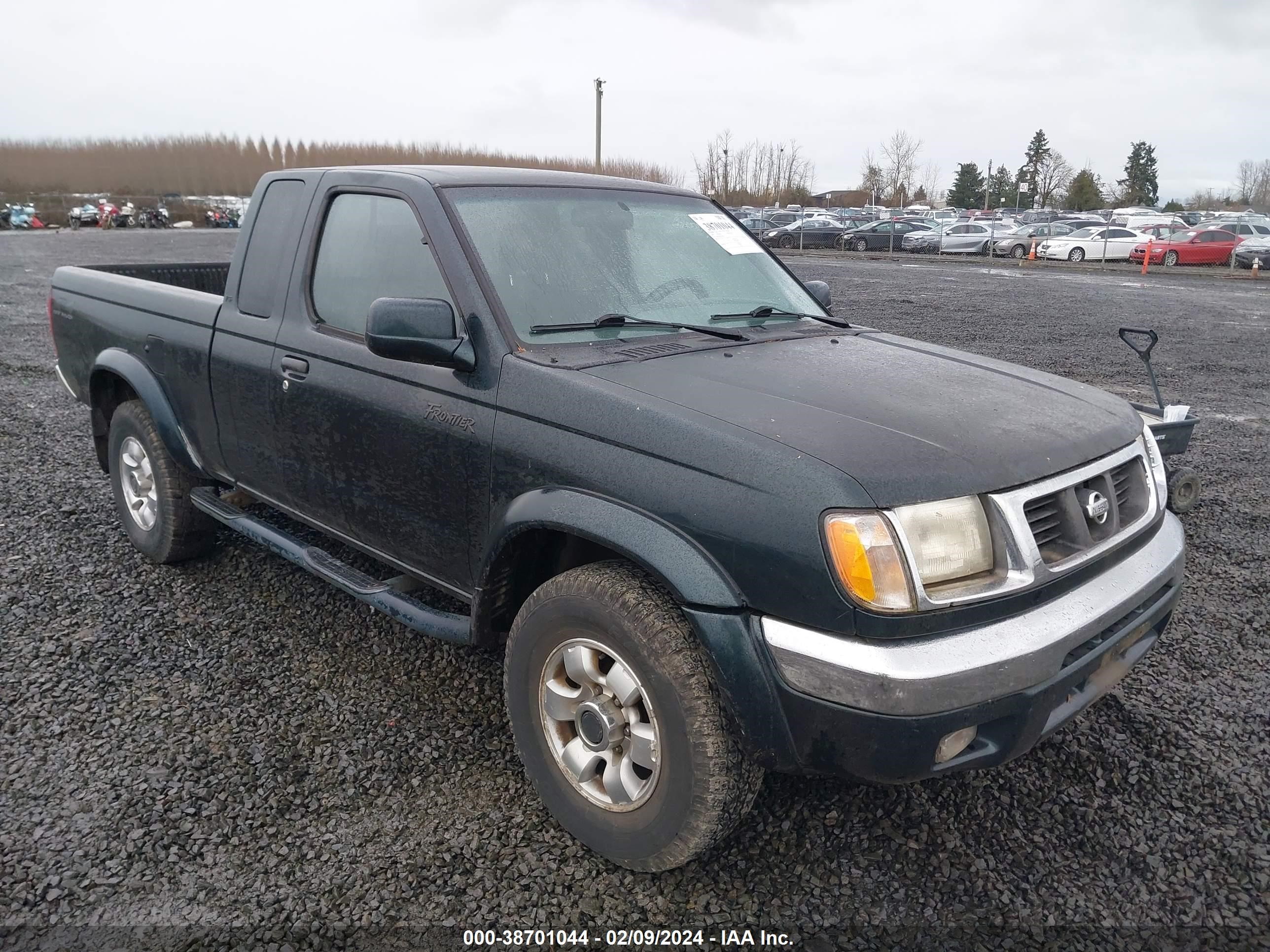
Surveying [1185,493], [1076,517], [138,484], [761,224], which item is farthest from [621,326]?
[761,224]

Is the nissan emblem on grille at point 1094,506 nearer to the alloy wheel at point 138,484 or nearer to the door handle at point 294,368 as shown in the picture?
the door handle at point 294,368

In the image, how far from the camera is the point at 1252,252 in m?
26.0

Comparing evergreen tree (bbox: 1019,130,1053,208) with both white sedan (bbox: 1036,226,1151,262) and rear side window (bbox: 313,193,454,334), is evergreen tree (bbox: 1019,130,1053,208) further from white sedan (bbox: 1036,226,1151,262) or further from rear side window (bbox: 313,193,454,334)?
rear side window (bbox: 313,193,454,334)

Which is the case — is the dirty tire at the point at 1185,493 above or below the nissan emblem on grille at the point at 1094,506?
below

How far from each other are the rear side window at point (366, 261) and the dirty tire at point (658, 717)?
1.15 metres

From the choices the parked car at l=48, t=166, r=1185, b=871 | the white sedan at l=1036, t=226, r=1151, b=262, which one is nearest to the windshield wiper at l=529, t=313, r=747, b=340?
the parked car at l=48, t=166, r=1185, b=871

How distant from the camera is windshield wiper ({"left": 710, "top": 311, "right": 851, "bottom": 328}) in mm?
3273

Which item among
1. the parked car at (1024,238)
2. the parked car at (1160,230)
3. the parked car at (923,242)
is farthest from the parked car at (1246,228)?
the parked car at (923,242)

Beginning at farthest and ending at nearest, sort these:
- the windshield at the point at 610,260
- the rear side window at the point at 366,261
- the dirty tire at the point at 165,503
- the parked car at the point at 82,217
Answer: the parked car at the point at 82,217
the dirty tire at the point at 165,503
the rear side window at the point at 366,261
the windshield at the point at 610,260

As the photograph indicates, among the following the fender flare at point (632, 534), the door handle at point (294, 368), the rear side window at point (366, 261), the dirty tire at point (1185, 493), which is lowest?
the dirty tire at point (1185, 493)

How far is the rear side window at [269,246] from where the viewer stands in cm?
356

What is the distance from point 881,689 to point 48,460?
20.6 feet

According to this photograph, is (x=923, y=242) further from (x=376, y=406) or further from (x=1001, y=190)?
(x=1001, y=190)

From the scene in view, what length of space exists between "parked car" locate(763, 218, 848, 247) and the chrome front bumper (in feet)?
114
